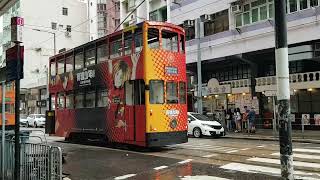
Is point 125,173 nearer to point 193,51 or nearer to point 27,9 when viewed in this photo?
point 193,51

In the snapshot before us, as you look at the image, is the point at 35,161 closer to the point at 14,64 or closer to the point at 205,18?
the point at 14,64

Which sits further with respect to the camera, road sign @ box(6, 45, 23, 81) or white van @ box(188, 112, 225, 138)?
white van @ box(188, 112, 225, 138)

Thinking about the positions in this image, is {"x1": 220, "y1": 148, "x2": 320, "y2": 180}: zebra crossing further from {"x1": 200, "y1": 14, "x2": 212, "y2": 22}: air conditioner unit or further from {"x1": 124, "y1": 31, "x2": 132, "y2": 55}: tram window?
{"x1": 200, "y1": 14, "x2": 212, "y2": 22}: air conditioner unit

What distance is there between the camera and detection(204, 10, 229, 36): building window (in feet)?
100

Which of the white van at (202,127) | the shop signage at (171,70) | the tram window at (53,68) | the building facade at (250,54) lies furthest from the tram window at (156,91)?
the building facade at (250,54)

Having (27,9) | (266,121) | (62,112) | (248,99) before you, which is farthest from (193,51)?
(27,9)

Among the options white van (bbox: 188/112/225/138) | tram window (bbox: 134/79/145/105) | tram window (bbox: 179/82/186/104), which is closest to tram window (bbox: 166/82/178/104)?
tram window (bbox: 179/82/186/104)

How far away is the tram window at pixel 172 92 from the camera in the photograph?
1686 centimetres

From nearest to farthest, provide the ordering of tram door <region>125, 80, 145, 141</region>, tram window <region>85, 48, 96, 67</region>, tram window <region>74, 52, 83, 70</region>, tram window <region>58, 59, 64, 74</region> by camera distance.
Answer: tram door <region>125, 80, 145, 141</region>
tram window <region>85, 48, 96, 67</region>
tram window <region>74, 52, 83, 70</region>
tram window <region>58, 59, 64, 74</region>

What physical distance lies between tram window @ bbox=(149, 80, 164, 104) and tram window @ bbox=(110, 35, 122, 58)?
2332mm

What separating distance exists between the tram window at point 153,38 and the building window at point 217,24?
577 inches

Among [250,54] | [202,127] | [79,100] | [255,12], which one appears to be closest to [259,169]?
[79,100]

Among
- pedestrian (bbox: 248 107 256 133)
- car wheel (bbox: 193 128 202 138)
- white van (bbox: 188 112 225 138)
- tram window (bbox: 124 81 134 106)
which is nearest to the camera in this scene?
tram window (bbox: 124 81 134 106)

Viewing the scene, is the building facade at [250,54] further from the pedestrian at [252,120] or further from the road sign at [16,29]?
the road sign at [16,29]
